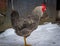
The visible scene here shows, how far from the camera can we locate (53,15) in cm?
148

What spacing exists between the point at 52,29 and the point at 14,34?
1.01ft

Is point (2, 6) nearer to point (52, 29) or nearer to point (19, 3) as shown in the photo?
point (19, 3)

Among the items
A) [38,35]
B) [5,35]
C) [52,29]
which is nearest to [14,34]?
[5,35]

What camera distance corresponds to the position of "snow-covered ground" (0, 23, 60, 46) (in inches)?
56.6

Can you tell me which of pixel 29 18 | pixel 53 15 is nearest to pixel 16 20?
pixel 29 18

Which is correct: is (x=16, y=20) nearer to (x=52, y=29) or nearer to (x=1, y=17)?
(x=1, y=17)

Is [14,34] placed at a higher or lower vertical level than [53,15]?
lower

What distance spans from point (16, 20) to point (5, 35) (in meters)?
0.16

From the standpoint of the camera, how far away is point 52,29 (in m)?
1.48

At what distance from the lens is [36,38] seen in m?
1.44

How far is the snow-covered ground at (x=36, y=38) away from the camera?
4.72 feet

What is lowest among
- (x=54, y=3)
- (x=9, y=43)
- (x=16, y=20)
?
(x=9, y=43)

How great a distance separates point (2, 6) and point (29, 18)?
0.24m

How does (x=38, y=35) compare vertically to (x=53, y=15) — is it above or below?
below
